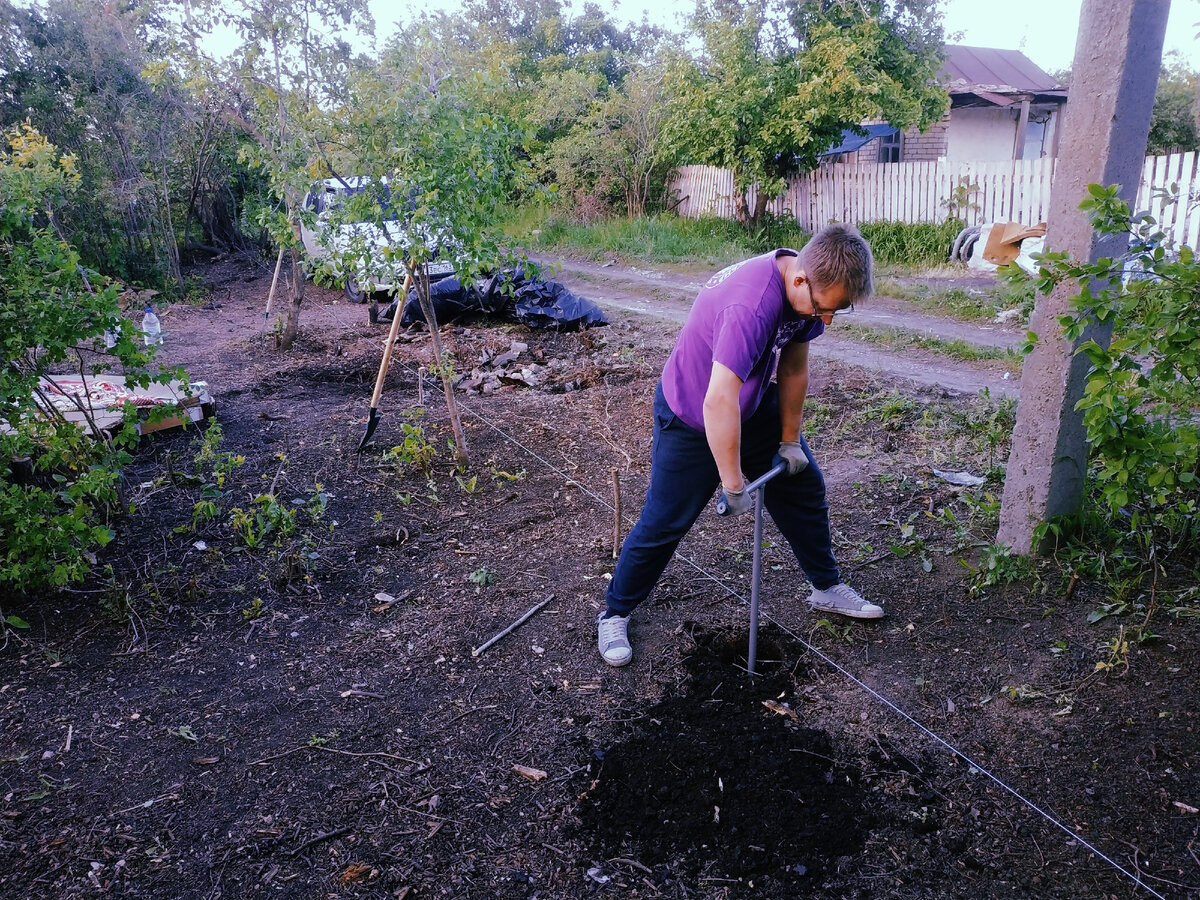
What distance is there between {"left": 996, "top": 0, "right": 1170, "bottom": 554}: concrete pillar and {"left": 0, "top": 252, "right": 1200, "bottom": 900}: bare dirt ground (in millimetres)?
476

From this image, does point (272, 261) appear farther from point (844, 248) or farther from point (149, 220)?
point (844, 248)

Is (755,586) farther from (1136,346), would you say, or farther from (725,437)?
(1136,346)

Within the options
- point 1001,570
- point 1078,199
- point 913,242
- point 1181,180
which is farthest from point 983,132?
point 1001,570

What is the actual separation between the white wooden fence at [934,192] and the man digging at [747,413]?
911cm

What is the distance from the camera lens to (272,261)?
54.2 ft

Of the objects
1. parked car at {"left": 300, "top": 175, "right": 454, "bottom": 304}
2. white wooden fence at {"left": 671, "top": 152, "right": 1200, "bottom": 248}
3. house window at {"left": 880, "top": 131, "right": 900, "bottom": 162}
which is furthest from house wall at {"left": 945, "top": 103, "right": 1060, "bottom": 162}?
parked car at {"left": 300, "top": 175, "right": 454, "bottom": 304}

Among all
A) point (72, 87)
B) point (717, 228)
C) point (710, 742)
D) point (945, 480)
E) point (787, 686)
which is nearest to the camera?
point (710, 742)

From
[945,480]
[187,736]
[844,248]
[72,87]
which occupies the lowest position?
[945,480]

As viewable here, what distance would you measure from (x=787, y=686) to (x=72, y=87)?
16430 millimetres

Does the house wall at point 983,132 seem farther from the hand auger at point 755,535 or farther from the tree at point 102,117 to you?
the hand auger at point 755,535

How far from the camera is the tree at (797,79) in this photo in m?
13.1

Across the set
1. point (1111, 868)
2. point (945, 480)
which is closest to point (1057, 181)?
point (945, 480)

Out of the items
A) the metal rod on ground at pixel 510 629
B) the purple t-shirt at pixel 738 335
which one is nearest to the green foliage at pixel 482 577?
the metal rod on ground at pixel 510 629

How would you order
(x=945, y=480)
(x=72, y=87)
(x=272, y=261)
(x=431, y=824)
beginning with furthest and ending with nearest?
A: (x=272, y=261) < (x=72, y=87) < (x=945, y=480) < (x=431, y=824)
